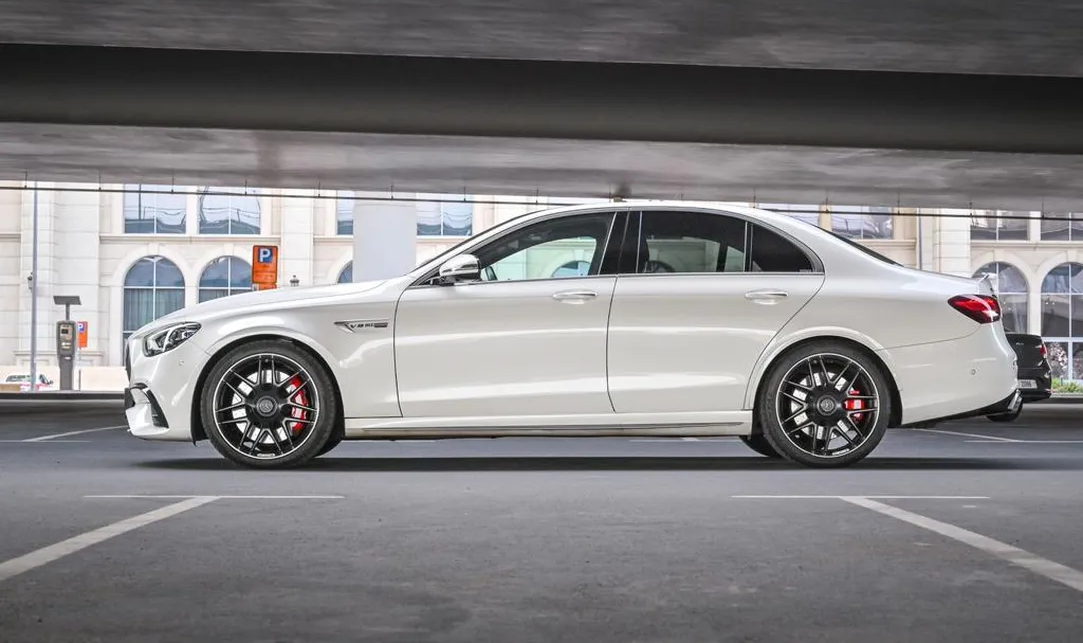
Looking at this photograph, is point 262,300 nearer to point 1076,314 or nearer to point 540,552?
point 540,552

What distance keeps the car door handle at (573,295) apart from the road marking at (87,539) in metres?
2.55

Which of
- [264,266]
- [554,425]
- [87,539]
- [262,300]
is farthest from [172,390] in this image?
[264,266]

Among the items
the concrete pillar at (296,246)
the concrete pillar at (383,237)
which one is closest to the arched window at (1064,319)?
the concrete pillar at (296,246)

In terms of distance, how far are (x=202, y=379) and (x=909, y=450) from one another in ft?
18.6

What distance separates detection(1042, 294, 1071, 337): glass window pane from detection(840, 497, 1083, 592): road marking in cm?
4572

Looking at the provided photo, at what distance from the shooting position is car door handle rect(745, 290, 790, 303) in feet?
29.2

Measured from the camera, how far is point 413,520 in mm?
6398

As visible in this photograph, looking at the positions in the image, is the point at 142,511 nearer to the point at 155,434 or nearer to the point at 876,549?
the point at 155,434

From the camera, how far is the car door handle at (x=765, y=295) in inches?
351

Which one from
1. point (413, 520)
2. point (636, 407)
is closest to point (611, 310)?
point (636, 407)

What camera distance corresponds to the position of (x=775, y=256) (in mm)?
9156

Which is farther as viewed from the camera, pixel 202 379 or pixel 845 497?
pixel 202 379

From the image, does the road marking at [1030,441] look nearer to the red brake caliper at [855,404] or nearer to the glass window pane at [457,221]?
the red brake caliper at [855,404]

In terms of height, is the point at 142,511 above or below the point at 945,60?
below
